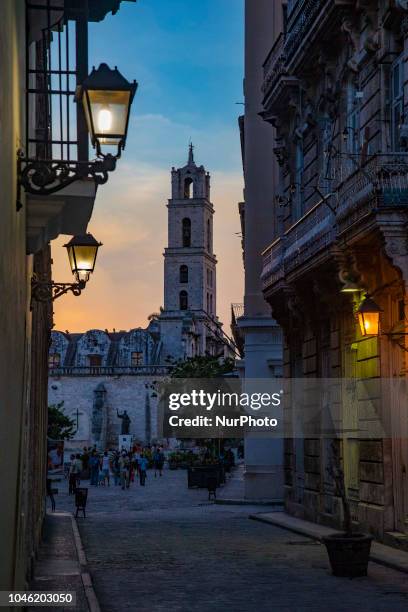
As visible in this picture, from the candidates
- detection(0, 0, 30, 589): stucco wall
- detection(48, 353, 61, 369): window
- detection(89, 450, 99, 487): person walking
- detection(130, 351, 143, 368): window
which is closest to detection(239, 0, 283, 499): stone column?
detection(89, 450, 99, 487): person walking

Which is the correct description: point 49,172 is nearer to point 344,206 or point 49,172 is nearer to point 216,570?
point 216,570

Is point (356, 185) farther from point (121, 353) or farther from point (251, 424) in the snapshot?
point (121, 353)

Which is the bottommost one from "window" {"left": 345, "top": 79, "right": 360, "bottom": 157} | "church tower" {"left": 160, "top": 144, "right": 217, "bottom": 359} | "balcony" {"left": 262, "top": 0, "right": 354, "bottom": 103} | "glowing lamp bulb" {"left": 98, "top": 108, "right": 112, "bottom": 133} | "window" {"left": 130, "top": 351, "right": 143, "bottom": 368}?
"glowing lamp bulb" {"left": 98, "top": 108, "right": 112, "bottom": 133}

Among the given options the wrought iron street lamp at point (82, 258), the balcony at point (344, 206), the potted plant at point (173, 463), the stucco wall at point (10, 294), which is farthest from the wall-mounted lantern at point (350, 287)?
the potted plant at point (173, 463)

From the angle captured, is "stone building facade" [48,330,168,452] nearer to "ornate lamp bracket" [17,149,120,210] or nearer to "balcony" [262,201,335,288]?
"balcony" [262,201,335,288]

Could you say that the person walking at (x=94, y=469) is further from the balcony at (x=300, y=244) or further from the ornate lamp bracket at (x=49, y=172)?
the ornate lamp bracket at (x=49, y=172)

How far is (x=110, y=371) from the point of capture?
10350 centimetres

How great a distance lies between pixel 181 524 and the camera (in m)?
24.9

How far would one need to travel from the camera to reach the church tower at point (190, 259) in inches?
4363

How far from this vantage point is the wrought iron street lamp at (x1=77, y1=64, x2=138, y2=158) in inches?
268

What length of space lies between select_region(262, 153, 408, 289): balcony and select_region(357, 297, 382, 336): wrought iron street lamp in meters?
1.22

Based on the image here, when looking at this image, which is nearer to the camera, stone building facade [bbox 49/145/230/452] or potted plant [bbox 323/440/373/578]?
potted plant [bbox 323/440/373/578]

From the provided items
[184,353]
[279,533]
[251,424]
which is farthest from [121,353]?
[279,533]

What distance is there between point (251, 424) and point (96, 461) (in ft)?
61.5
